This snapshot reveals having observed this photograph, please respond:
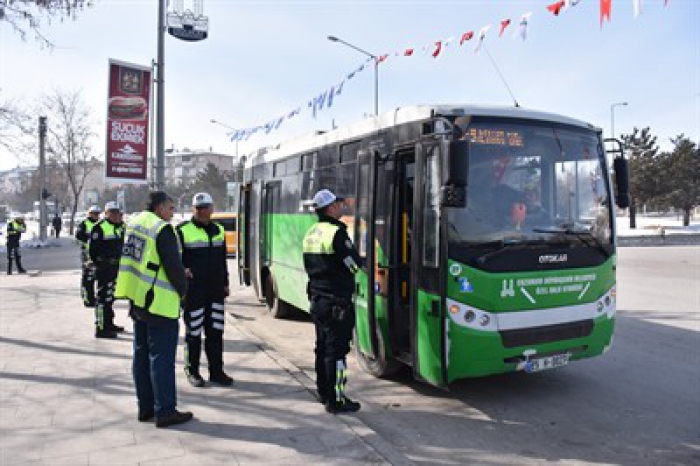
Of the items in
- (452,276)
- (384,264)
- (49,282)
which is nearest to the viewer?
(452,276)

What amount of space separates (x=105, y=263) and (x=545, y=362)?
6404 mm

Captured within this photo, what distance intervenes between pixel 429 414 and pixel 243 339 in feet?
12.2

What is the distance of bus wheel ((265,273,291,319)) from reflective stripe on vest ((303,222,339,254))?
16.4ft

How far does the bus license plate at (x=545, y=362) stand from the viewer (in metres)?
5.23

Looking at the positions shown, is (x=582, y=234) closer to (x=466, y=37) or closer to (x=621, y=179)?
(x=621, y=179)

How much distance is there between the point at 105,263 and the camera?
818 cm

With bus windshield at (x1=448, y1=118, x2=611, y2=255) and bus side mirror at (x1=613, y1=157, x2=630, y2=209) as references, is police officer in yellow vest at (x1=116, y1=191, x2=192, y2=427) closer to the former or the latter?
bus windshield at (x1=448, y1=118, x2=611, y2=255)

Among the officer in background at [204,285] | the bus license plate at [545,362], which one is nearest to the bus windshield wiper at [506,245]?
the bus license plate at [545,362]

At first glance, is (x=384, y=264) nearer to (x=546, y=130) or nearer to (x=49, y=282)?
(x=546, y=130)

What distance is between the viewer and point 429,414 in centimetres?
532

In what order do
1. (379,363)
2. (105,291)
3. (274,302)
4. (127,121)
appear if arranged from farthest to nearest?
(127,121)
(274,302)
(105,291)
(379,363)

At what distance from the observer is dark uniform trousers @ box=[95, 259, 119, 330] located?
8148 mm

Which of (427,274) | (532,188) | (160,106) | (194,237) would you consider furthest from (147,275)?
(160,106)

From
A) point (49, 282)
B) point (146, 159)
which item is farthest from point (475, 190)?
point (49, 282)
